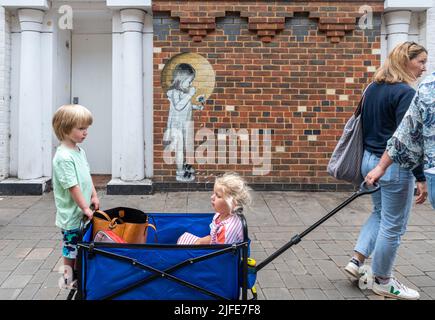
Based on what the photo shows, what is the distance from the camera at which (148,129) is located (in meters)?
7.75

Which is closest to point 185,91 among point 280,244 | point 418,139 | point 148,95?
point 148,95

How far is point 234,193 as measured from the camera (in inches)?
A: 119

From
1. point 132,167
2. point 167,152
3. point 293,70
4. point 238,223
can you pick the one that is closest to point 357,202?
point 293,70

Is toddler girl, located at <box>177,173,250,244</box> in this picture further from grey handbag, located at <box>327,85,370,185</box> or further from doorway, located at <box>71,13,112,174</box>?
doorway, located at <box>71,13,112,174</box>

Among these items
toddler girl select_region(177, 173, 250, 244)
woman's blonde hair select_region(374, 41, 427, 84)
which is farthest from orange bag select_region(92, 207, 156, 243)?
woman's blonde hair select_region(374, 41, 427, 84)

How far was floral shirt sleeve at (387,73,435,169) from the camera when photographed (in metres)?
2.86

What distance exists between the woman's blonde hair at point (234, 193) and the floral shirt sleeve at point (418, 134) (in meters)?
1.00

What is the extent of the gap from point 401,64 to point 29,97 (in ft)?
18.8

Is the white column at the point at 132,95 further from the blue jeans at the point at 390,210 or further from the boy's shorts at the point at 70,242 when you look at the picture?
the blue jeans at the point at 390,210

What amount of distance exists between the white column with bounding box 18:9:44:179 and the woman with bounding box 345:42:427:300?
5.44 m

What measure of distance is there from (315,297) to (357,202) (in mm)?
3678

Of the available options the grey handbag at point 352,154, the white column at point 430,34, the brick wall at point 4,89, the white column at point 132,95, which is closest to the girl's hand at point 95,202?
the grey handbag at point 352,154

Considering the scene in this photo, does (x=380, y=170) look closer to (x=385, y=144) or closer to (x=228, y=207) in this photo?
(x=385, y=144)

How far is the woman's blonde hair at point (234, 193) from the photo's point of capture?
9.92 feet
